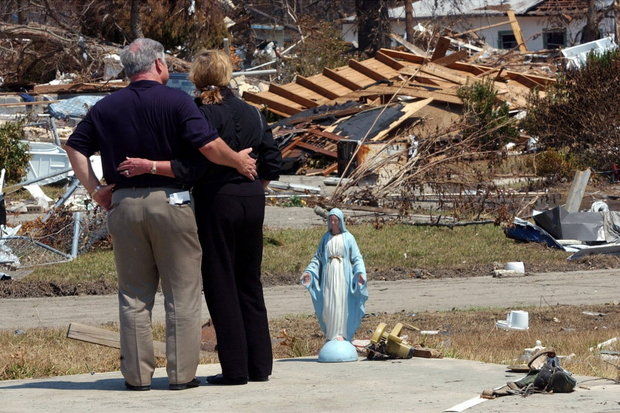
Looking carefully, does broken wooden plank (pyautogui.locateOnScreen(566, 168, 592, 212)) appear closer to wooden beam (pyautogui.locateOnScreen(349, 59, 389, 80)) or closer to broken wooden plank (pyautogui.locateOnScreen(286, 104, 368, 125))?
broken wooden plank (pyautogui.locateOnScreen(286, 104, 368, 125))

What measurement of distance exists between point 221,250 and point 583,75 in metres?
18.3

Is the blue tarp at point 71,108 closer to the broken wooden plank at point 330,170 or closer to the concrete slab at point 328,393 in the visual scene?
the broken wooden plank at point 330,170

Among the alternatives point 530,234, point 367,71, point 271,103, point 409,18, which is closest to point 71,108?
point 271,103

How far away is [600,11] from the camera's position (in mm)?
45750

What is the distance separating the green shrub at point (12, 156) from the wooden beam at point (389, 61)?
11969 millimetres

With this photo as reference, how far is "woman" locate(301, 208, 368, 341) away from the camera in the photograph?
299 inches

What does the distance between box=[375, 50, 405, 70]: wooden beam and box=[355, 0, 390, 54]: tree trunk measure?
8.37 m

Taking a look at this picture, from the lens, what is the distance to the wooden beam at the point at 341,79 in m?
28.9

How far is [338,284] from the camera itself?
25.1 ft

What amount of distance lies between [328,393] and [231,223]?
1.04 metres

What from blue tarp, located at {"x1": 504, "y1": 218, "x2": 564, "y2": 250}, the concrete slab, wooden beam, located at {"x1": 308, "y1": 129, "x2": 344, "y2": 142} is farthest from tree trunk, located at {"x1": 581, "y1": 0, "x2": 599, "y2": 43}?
the concrete slab

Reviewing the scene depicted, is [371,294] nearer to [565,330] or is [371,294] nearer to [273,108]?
[565,330]

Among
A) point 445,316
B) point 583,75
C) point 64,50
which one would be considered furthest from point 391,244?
point 64,50

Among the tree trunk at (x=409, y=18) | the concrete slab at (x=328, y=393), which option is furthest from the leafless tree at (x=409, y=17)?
the concrete slab at (x=328, y=393)
